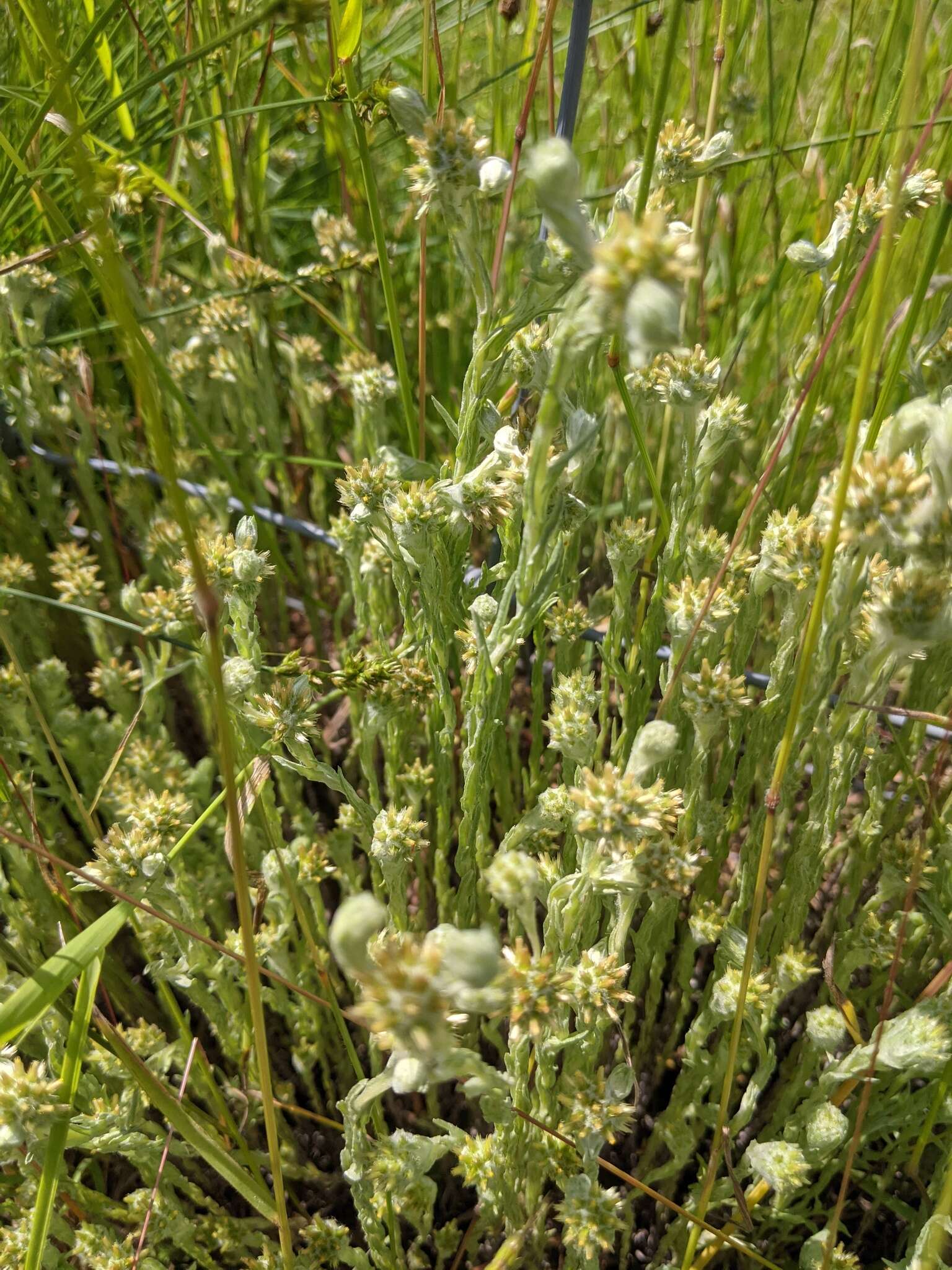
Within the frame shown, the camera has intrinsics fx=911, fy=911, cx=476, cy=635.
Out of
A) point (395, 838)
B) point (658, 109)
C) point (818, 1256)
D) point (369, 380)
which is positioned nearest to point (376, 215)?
point (658, 109)

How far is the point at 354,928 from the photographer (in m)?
0.51

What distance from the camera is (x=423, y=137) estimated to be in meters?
0.76

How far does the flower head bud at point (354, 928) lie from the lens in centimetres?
51

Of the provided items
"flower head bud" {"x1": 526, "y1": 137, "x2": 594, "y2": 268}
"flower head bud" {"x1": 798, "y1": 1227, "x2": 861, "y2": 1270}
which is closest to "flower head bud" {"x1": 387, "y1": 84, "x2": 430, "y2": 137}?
"flower head bud" {"x1": 526, "y1": 137, "x2": 594, "y2": 268}

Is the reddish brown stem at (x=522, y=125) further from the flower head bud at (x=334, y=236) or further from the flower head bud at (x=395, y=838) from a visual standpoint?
the flower head bud at (x=334, y=236)

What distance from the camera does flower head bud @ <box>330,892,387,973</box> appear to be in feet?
1.68

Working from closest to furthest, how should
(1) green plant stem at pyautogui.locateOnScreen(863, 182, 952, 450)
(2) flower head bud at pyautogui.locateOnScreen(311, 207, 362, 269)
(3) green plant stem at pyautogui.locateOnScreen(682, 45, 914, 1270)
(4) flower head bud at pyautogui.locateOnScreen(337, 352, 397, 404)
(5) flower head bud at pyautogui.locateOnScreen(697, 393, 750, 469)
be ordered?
(3) green plant stem at pyautogui.locateOnScreen(682, 45, 914, 1270) → (1) green plant stem at pyautogui.locateOnScreen(863, 182, 952, 450) → (5) flower head bud at pyautogui.locateOnScreen(697, 393, 750, 469) → (4) flower head bud at pyautogui.locateOnScreen(337, 352, 397, 404) → (2) flower head bud at pyautogui.locateOnScreen(311, 207, 362, 269)

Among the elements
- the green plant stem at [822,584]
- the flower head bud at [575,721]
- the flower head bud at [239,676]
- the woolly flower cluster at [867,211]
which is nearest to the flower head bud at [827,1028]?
the green plant stem at [822,584]

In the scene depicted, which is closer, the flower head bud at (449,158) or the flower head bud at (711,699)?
the flower head bud at (449,158)

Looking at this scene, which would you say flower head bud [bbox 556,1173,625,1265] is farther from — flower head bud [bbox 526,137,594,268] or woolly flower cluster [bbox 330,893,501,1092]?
flower head bud [bbox 526,137,594,268]

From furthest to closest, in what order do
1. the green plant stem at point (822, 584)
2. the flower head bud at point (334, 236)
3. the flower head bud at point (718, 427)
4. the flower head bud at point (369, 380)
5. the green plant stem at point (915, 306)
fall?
the flower head bud at point (334, 236) → the flower head bud at point (369, 380) → the flower head bud at point (718, 427) → the green plant stem at point (915, 306) → the green plant stem at point (822, 584)

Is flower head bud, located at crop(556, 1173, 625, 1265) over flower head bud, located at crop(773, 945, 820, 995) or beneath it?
beneath

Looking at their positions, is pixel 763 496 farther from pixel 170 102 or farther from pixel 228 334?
pixel 170 102

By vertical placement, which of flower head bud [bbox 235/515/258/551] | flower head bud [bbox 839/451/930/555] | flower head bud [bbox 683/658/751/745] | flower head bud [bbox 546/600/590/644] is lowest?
flower head bud [bbox 683/658/751/745]
